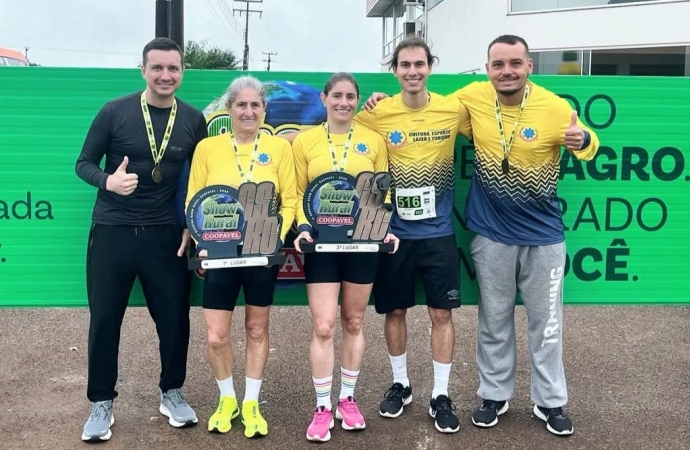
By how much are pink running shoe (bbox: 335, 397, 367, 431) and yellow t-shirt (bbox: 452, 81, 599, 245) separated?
4.47ft

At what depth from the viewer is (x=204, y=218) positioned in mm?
3648

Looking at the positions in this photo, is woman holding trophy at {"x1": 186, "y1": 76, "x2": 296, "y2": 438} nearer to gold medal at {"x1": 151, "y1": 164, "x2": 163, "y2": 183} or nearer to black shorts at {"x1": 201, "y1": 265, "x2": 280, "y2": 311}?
black shorts at {"x1": 201, "y1": 265, "x2": 280, "y2": 311}

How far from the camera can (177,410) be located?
404 cm

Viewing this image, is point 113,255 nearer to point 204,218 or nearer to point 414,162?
point 204,218

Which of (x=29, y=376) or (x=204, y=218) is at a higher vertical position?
(x=204, y=218)

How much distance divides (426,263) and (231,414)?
154 centimetres

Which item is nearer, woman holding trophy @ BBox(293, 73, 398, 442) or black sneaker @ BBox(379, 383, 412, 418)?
woman holding trophy @ BBox(293, 73, 398, 442)

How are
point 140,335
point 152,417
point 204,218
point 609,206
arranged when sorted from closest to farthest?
point 204,218 < point 152,417 < point 609,206 < point 140,335

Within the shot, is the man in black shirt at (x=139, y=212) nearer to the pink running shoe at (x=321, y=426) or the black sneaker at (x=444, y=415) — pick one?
the pink running shoe at (x=321, y=426)

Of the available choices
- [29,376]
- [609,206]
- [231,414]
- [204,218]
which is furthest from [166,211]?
[609,206]

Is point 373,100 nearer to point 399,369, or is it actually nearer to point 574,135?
point 574,135

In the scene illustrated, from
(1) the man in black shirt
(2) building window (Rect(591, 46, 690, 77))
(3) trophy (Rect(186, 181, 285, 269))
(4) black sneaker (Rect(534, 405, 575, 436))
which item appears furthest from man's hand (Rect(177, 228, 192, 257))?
(2) building window (Rect(591, 46, 690, 77))

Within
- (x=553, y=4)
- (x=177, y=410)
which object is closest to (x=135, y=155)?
(x=177, y=410)

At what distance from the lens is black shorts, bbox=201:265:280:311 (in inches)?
146
